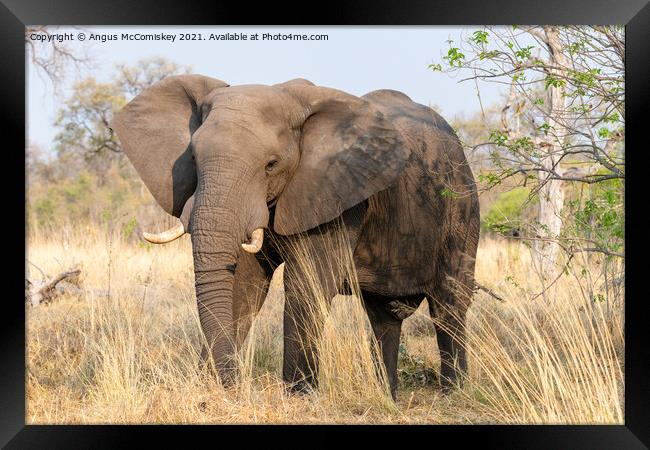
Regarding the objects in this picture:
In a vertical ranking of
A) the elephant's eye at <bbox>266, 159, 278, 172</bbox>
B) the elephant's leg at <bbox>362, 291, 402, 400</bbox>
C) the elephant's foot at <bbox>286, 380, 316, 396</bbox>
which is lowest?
the elephant's foot at <bbox>286, 380, 316, 396</bbox>

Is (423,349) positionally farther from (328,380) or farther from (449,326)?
(328,380)

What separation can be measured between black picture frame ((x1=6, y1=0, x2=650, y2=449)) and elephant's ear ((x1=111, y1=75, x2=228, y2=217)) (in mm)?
1405

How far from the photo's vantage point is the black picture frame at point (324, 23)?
6031mm

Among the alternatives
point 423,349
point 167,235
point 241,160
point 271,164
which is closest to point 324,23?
point 241,160

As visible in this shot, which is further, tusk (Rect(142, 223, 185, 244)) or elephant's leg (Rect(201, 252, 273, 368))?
elephant's leg (Rect(201, 252, 273, 368))

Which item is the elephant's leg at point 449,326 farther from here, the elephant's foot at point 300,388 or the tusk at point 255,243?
the tusk at point 255,243

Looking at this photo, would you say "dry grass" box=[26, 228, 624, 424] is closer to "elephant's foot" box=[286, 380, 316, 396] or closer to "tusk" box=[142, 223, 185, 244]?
"elephant's foot" box=[286, 380, 316, 396]

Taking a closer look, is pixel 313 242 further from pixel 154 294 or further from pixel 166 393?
pixel 154 294

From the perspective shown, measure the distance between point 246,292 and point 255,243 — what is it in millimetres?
1035

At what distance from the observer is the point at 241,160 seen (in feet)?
21.7

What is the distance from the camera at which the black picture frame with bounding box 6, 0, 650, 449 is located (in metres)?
6.03

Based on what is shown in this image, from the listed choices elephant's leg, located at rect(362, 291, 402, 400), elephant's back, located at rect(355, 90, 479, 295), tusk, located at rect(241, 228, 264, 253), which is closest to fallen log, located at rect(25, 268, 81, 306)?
elephant's leg, located at rect(362, 291, 402, 400)

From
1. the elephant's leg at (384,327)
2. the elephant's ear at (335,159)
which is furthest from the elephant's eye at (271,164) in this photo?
the elephant's leg at (384,327)

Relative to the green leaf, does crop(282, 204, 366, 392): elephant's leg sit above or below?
below
